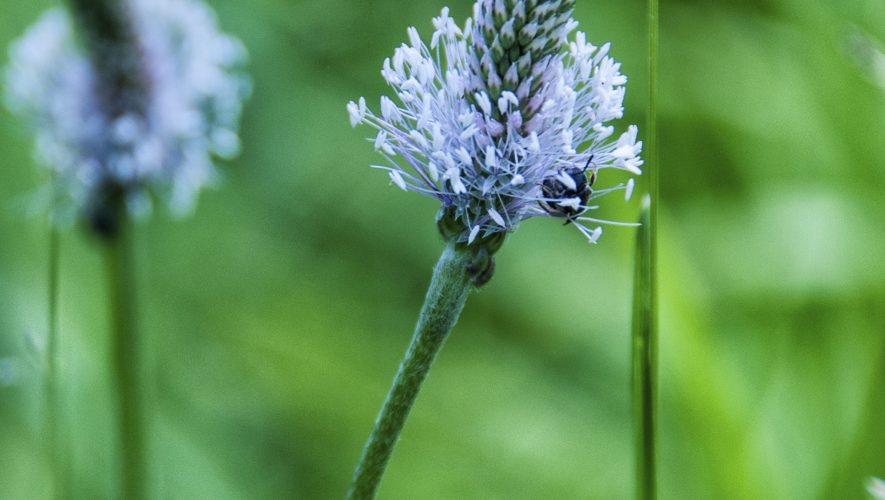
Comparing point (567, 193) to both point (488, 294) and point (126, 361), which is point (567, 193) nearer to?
point (126, 361)

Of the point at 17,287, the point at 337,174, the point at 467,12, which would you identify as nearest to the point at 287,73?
→ the point at 337,174

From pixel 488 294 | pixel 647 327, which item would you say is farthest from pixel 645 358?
pixel 488 294

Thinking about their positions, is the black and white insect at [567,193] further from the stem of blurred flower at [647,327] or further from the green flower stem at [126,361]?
the green flower stem at [126,361]

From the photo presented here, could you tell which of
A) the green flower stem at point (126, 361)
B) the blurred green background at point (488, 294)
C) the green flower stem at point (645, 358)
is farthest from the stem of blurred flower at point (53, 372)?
the green flower stem at point (645, 358)

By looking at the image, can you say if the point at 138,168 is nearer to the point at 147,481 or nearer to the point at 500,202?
the point at 147,481

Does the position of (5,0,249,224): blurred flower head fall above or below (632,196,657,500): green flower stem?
above

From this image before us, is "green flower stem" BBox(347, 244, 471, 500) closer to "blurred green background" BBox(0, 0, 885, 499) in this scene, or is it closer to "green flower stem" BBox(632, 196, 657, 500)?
"green flower stem" BBox(632, 196, 657, 500)

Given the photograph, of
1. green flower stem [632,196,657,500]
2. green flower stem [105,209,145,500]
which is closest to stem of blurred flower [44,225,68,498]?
green flower stem [105,209,145,500]
